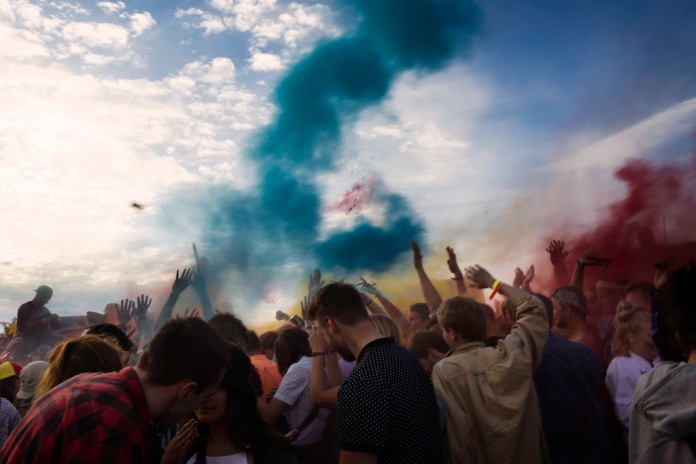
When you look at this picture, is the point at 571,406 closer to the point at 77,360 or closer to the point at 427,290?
the point at 427,290

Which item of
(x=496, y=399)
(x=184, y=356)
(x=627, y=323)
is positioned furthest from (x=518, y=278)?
(x=184, y=356)

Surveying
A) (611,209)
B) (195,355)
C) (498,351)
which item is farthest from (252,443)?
(611,209)

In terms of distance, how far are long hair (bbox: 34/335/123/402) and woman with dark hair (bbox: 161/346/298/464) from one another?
0.74 metres

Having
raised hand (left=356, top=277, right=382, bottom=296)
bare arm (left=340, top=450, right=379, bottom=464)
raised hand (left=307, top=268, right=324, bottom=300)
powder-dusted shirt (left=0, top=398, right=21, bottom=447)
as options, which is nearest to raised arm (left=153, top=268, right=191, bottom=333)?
raised hand (left=307, top=268, right=324, bottom=300)

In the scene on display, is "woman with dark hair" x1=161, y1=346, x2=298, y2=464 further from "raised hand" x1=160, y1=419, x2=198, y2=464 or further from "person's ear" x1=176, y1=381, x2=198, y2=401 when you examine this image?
"person's ear" x1=176, y1=381, x2=198, y2=401

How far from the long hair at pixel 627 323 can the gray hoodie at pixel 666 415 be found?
6.07ft

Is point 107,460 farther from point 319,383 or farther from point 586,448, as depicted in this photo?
point 586,448

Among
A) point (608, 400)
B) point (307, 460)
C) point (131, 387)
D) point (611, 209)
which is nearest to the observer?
point (131, 387)

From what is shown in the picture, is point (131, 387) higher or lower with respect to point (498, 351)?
higher

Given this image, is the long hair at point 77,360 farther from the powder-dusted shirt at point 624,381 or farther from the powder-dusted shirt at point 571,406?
the powder-dusted shirt at point 624,381

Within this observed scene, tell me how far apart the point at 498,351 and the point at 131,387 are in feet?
6.60

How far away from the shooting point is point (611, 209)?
7223mm

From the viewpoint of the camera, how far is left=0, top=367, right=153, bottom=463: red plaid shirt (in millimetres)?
1781

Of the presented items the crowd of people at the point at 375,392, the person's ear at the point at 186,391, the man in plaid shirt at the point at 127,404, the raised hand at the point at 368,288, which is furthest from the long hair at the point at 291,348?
the raised hand at the point at 368,288
